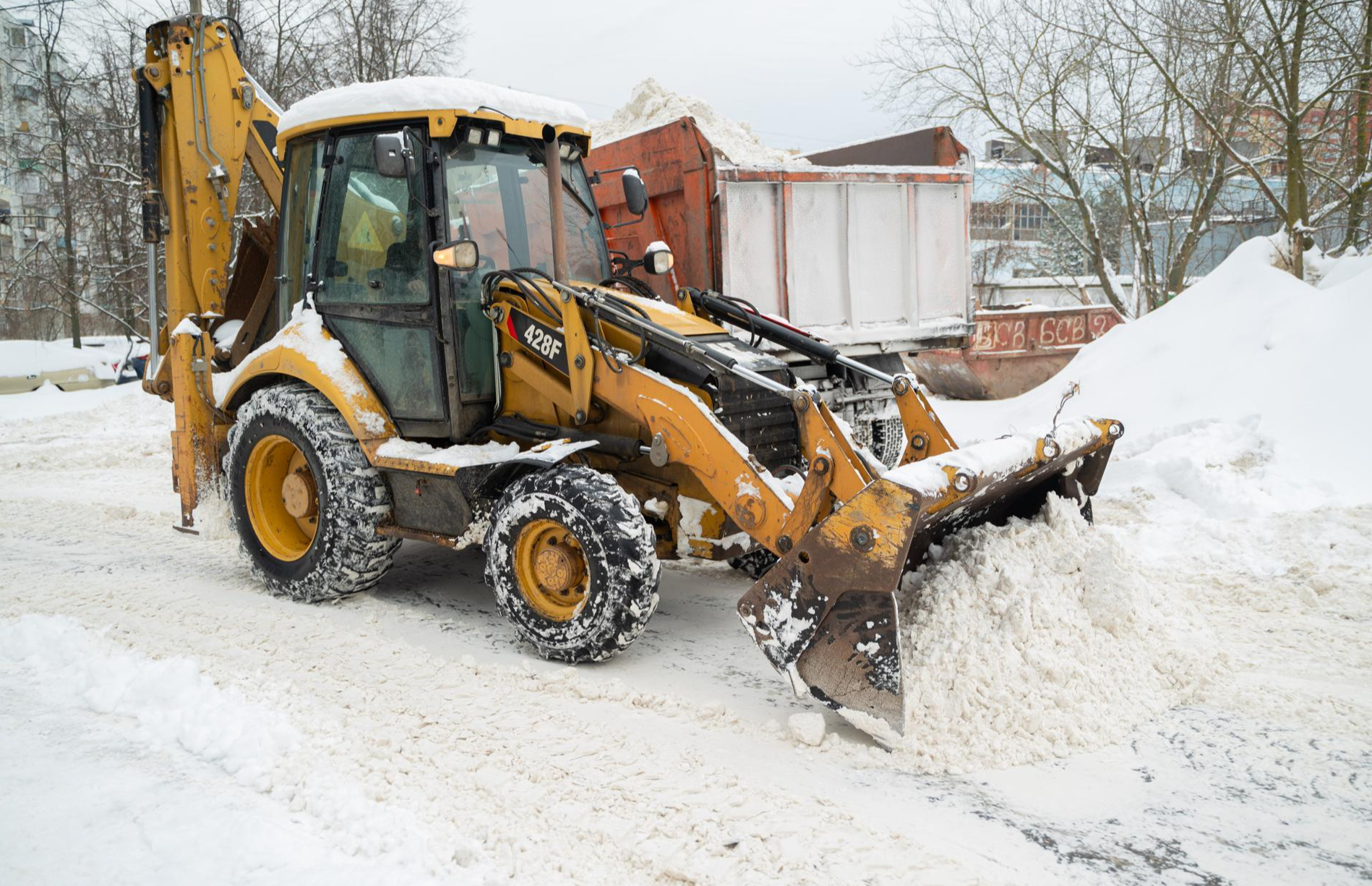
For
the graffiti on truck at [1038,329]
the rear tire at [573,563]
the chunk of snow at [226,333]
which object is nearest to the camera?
the rear tire at [573,563]

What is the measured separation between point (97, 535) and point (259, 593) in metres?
2.30

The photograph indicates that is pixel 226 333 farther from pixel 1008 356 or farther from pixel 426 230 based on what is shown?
pixel 1008 356

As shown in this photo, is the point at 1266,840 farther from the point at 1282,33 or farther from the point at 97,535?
the point at 1282,33

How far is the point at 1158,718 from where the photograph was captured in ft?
→ 12.6

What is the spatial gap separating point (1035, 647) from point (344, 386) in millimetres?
3585

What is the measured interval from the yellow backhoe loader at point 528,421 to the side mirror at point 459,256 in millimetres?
15

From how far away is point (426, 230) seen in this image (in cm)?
498

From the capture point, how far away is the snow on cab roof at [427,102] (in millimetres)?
4914

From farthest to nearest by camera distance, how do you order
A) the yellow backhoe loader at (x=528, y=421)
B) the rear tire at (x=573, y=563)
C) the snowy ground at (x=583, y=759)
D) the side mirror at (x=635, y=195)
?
the side mirror at (x=635, y=195) < the rear tire at (x=573, y=563) < the yellow backhoe loader at (x=528, y=421) < the snowy ground at (x=583, y=759)

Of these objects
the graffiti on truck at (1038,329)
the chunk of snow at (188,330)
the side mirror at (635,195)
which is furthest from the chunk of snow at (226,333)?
the graffiti on truck at (1038,329)

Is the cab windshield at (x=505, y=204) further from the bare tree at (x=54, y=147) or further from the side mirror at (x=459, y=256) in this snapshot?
the bare tree at (x=54, y=147)

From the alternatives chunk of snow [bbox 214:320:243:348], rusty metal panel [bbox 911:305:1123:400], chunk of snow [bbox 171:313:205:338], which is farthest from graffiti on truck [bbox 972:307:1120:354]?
chunk of snow [bbox 171:313:205:338]

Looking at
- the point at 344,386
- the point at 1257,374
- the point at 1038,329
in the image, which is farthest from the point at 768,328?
the point at 1038,329

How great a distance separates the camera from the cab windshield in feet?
16.4
